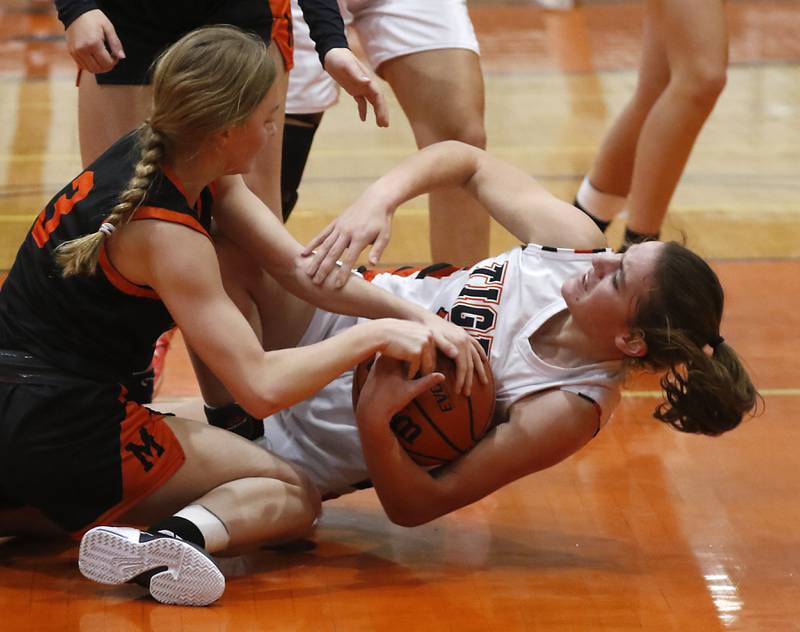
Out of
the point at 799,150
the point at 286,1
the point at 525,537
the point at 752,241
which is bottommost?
the point at 799,150

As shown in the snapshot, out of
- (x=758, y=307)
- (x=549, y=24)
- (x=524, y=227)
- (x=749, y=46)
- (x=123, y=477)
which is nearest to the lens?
(x=123, y=477)

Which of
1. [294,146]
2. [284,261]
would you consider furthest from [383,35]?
[284,261]

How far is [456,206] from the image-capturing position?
394 centimetres

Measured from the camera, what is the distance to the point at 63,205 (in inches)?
103

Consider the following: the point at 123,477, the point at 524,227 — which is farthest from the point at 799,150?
the point at 123,477

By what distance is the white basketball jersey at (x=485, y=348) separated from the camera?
2832 millimetres

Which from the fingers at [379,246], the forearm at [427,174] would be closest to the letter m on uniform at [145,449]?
the fingers at [379,246]

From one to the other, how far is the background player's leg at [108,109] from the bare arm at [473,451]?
0.96m

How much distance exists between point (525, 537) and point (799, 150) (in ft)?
13.4

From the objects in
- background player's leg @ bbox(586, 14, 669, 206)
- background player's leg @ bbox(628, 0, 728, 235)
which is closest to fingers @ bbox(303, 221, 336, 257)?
background player's leg @ bbox(628, 0, 728, 235)

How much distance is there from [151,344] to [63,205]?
1.13ft

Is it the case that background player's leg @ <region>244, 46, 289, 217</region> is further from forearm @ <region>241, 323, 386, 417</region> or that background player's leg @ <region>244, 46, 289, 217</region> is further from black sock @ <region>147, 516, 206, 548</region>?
black sock @ <region>147, 516, 206, 548</region>

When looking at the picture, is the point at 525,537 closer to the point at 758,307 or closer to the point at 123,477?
the point at 123,477

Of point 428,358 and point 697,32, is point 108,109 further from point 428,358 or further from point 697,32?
point 697,32
